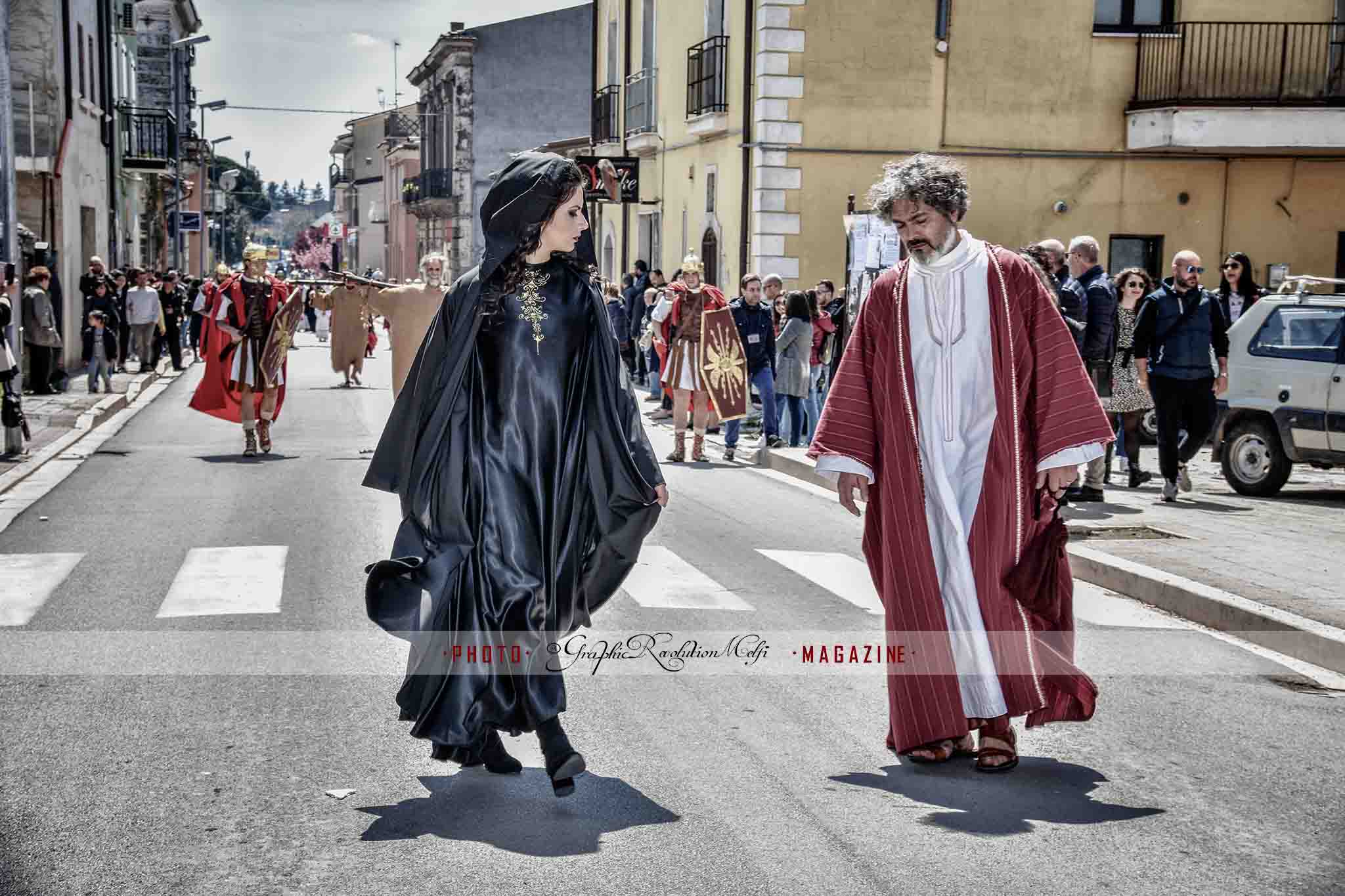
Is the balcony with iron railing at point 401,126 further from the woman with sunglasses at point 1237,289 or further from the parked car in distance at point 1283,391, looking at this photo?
the parked car in distance at point 1283,391

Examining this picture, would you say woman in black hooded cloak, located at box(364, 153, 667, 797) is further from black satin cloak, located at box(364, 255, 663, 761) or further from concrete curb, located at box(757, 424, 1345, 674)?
concrete curb, located at box(757, 424, 1345, 674)

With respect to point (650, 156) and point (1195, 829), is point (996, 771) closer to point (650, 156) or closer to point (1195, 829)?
point (1195, 829)

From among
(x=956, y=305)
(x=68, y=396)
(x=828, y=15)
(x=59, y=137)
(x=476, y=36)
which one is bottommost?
(x=68, y=396)

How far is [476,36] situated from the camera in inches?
2420

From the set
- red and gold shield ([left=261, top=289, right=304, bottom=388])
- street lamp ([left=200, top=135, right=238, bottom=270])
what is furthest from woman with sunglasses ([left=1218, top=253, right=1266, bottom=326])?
street lamp ([left=200, top=135, right=238, bottom=270])

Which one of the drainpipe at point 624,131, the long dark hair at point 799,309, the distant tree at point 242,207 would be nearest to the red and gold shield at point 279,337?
the long dark hair at point 799,309

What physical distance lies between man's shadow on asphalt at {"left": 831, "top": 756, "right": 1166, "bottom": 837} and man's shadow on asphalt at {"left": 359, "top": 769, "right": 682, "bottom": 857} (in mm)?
728

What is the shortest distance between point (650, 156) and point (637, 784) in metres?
28.1

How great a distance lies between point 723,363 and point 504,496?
35.9ft

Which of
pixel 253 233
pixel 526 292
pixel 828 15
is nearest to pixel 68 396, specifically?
pixel 828 15

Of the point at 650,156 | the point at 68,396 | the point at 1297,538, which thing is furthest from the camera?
the point at 650,156

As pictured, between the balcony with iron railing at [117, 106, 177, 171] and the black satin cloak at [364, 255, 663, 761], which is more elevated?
the balcony with iron railing at [117, 106, 177, 171]

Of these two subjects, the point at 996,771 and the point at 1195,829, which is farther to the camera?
the point at 996,771

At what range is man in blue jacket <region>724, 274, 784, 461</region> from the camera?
16656mm
